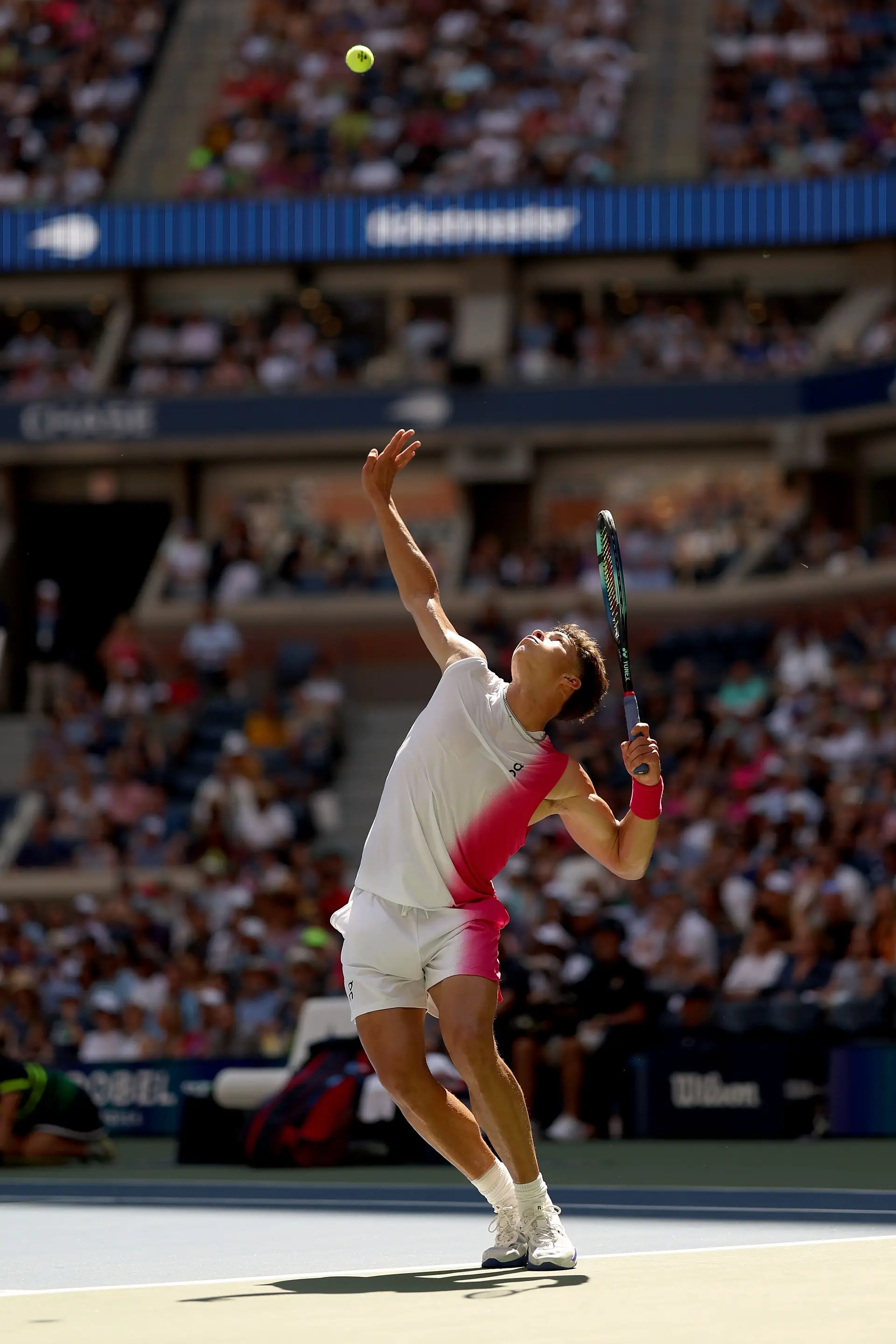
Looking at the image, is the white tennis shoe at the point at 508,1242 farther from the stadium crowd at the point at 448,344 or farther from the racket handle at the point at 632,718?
the stadium crowd at the point at 448,344

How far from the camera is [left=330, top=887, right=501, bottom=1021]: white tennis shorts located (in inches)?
276

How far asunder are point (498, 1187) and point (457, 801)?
46.6 inches

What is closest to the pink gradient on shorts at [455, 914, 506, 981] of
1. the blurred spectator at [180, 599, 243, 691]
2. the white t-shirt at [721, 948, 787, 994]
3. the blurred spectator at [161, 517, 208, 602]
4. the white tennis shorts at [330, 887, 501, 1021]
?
the white tennis shorts at [330, 887, 501, 1021]

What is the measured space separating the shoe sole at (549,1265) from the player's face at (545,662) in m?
1.74

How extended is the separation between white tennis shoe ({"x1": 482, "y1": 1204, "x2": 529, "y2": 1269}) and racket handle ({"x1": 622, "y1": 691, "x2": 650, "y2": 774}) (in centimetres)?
139

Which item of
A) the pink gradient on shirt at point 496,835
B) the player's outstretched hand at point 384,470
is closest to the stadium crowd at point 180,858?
the player's outstretched hand at point 384,470

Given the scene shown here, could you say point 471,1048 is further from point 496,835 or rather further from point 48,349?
point 48,349

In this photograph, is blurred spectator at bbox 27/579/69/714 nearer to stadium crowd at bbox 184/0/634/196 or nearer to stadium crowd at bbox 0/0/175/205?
stadium crowd at bbox 0/0/175/205

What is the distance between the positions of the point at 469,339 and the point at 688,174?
12.4 ft

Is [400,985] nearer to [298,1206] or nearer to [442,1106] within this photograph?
[442,1106]

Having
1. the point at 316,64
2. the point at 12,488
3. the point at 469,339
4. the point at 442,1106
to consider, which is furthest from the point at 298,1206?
the point at 316,64

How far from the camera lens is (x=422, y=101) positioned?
33.0m

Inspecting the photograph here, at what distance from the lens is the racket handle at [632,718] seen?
714 cm

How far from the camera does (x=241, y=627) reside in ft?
98.1
